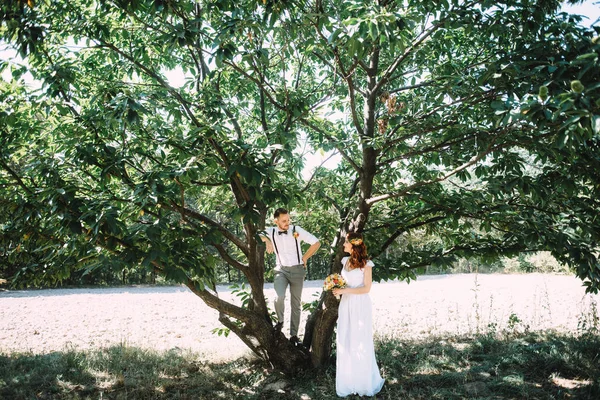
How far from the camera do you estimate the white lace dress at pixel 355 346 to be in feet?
17.6

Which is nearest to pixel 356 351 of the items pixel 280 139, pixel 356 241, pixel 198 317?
pixel 356 241

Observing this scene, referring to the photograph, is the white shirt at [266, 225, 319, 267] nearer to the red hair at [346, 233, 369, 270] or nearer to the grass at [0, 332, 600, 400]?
the red hair at [346, 233, 369, 270]

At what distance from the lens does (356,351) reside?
17.8ft

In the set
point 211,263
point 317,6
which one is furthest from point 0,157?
point 317,6

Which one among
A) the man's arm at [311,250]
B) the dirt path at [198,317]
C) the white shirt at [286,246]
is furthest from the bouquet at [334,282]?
the dirt path at [198,317]

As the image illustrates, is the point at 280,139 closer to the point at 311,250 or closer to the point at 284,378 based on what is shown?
the point at 311,250

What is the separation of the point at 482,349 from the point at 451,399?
7.36 ft

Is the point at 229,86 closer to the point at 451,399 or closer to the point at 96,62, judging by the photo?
the point at 96,62

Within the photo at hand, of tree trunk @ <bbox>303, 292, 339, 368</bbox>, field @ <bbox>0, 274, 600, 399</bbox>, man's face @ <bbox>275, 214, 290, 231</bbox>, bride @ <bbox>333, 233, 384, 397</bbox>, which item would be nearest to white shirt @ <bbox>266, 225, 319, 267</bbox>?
man's face @ <bbox>275, 214, 290, 231</bbox>

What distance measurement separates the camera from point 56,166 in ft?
14.0

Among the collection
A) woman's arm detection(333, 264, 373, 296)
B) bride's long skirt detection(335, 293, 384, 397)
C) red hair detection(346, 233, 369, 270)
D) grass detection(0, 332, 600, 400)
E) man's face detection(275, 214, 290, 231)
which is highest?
man's face detection(275, 214, 290, 231)

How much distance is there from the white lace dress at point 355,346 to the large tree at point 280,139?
438mm

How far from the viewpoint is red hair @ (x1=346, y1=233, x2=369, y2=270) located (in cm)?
538

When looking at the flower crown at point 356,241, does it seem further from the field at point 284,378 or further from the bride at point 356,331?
the field at point 284,378
